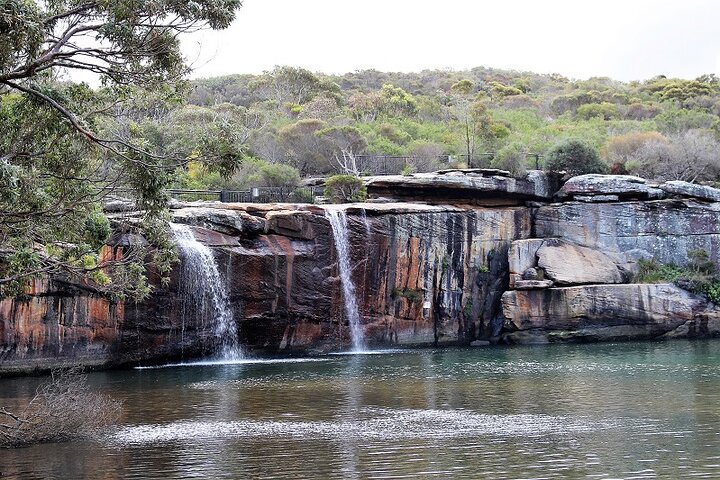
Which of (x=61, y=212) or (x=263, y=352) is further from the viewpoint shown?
(x=263, y=352)

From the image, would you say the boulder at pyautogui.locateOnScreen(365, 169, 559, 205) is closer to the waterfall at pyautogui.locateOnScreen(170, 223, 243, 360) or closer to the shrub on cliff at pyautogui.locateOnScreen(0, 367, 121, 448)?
the waterfall at pyautogui.locateOnScreen(170, 223, 243, 360)

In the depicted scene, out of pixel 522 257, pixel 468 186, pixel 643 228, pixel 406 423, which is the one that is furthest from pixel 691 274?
pixel 406 423

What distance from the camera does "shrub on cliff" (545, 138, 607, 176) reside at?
163ft

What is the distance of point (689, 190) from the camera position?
42.4 m

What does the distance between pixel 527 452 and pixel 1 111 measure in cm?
1144

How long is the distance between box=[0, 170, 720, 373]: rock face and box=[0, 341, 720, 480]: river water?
4747 mm

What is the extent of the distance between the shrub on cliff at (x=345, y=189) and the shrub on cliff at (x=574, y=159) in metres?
12.2

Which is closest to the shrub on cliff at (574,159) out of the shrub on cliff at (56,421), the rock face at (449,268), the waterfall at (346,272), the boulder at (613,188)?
the rock face at (449,268)

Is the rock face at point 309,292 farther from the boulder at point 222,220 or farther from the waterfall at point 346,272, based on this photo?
the waterfall at point 346,272

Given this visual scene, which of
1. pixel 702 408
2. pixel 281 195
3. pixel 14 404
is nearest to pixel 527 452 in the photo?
pixel 702 408

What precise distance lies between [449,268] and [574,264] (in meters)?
5.63

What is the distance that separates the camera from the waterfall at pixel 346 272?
38719 millimetres

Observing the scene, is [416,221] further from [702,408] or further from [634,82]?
[634,82]

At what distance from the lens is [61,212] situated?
1781 centimetres
